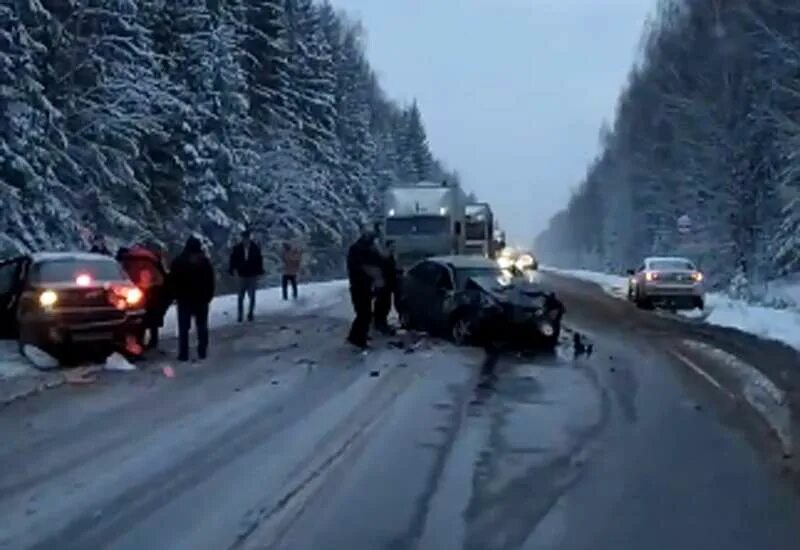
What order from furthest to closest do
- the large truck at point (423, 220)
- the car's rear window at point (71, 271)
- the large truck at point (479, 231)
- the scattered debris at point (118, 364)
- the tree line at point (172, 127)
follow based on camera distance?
the large truck at point (479, 231)
the large truck at point (423, 220)
the tree line at point (172, 127)
the car's rear window at point (71, 271)
the scattered debris at point (118, 364)

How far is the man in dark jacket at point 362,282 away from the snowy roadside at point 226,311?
14.3 feet

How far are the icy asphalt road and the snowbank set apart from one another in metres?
10.2

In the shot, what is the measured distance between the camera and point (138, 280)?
19.9 meters

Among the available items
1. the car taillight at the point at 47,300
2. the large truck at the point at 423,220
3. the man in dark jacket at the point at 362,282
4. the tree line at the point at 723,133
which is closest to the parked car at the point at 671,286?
the tree line at the point at 723,133

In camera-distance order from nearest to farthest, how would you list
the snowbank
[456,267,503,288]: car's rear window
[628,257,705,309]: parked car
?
[456,267,503,288]: car's rear window < the snowbank < [628,257,705,309]: parked car

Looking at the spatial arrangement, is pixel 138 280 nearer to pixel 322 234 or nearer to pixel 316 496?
pixel 316 496

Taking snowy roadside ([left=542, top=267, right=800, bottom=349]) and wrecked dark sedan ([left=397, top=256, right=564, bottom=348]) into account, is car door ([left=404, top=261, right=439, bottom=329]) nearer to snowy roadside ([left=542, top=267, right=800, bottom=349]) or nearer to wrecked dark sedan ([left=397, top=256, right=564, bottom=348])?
wrecked dark sedan ([left=397, top=256, right=564, bottom=348])

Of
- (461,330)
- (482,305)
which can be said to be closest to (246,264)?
(461,330)

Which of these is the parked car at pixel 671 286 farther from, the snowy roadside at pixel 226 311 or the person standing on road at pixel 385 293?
the person standing on road at pixel 385 293

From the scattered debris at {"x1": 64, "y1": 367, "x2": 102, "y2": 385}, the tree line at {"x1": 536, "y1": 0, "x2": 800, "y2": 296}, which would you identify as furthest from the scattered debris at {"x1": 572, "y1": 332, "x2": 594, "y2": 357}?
the tree line at {"x1": 536, "y1": 0, "x2": 800, "y2": 296}

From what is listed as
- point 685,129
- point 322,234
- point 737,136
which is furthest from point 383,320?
point 322,234

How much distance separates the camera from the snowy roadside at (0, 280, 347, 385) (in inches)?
641

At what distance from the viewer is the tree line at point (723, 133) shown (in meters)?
39.9

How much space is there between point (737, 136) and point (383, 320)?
2851 centimetres
